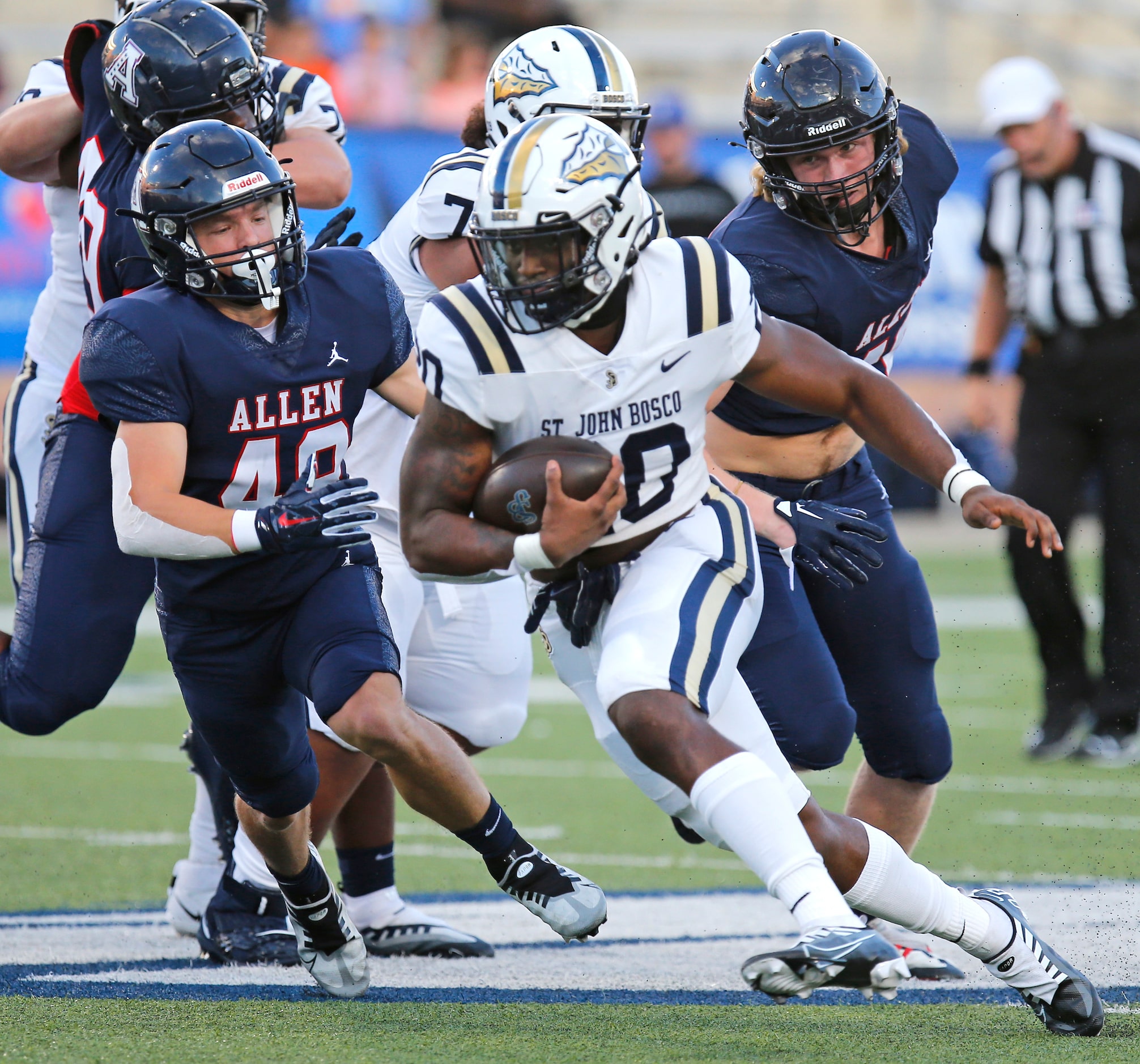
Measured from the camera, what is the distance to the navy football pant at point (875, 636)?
3402 mm

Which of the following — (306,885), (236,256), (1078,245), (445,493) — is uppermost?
(236,256)

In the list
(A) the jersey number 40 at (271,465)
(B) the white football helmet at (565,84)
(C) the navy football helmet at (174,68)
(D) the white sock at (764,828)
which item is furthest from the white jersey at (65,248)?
(D) the white sock at (764,828)

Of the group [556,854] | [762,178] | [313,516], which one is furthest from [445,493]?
[556,854]

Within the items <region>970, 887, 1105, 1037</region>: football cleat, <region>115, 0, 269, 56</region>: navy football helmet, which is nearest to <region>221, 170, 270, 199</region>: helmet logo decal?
<region>115, 0, 269, 56</region>: navy football helmet

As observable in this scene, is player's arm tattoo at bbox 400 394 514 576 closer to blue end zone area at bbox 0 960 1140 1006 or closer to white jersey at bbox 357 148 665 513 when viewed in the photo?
white jersey at bbox 357 148 665 513

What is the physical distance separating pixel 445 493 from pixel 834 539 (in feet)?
2.51

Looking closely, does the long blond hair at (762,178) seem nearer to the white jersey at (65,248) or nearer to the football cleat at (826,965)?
the white jersey at (65,248)

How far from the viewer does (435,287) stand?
153 inches

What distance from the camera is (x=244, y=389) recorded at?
3252 millimetres

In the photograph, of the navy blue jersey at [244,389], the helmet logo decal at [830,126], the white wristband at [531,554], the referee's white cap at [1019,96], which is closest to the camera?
the white wristband at [531,554]

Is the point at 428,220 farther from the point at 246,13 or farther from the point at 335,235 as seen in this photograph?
the point at 246,13

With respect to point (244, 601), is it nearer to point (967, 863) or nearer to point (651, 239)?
point (651, 239)

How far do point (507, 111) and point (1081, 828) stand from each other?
2909mm

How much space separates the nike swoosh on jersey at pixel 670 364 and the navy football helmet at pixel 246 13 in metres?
1.51
